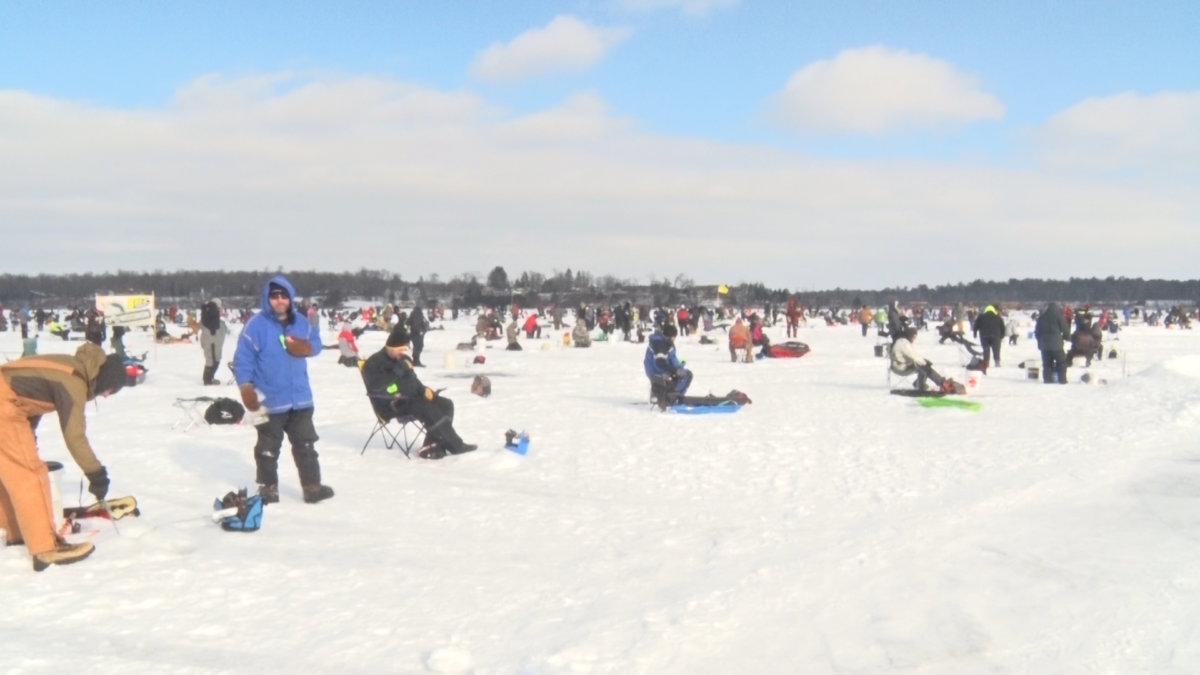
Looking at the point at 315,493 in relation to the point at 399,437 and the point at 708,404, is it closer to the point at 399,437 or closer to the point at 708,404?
the point at 399,437

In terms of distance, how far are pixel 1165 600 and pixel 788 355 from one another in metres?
20.1

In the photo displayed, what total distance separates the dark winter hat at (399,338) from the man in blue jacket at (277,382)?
2.16m

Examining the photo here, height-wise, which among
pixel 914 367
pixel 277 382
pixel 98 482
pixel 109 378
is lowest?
pixel 98 482

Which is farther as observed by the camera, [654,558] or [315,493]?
[315,493]

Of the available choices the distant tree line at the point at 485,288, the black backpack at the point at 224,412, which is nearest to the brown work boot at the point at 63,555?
the black backpack at the point at 224,412

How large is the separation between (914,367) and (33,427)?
12519mm

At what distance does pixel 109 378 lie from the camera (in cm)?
524

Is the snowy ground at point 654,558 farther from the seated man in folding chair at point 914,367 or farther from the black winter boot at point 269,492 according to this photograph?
the seated man in folding chair at point 914,367

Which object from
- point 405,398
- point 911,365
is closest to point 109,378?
point 405,398

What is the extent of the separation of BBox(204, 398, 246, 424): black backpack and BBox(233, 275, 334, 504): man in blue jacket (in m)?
4.67

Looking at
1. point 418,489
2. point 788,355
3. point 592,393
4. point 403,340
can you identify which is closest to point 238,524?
point 418,489

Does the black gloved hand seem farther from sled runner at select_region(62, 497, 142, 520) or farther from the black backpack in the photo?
the black backpack

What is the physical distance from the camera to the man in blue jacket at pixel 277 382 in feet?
22.2

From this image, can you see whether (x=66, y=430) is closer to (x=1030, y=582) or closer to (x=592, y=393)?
(x=1030, y=582)
